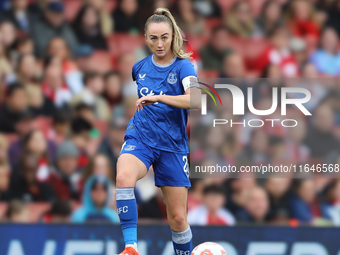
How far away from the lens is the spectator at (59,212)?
8.03 m

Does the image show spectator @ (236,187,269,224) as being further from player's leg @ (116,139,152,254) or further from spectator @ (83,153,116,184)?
player's leg @ (116,139,152,254)

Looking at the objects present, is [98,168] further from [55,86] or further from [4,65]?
[4,65]

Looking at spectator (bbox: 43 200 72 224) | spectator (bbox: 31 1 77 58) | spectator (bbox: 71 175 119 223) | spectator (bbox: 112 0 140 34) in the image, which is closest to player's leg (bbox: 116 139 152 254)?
spectator (bbox: 71 175 119 223)

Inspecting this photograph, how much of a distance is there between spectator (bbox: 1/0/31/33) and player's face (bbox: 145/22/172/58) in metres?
5.38

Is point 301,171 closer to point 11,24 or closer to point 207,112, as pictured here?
point 207,112

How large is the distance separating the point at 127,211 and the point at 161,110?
0.95 metres

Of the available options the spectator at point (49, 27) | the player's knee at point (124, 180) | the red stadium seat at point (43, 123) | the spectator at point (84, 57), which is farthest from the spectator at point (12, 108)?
the player's knee at point (124, 180)

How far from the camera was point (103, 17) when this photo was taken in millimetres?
10906

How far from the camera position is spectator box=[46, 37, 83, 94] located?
32.4ft

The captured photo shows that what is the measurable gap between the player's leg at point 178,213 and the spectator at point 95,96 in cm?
399

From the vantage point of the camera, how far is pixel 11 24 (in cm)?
1008

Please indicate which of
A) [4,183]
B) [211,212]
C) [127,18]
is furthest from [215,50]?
[4,183]

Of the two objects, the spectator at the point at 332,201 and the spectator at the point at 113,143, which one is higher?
the spectator at the point at 113,143

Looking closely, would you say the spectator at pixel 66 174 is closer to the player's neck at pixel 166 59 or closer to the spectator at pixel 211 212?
the spectator at pixel 211 212
